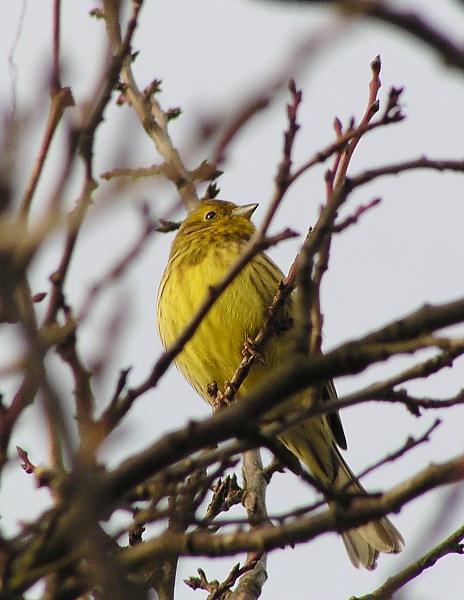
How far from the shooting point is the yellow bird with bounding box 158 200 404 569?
6.77 m

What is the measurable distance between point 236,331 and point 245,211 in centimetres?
166

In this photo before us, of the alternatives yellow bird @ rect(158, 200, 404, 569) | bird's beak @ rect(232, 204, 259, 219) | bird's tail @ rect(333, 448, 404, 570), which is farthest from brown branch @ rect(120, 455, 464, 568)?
bird's beak @ rect(232, 204, 259, 219)

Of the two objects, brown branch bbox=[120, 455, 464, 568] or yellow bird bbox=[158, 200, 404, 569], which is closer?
brown branch bbox=[120, 455, 464, 568]

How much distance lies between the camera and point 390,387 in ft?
9.29

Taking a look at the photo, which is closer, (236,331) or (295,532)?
(295,532)

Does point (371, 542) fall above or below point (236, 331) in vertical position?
below

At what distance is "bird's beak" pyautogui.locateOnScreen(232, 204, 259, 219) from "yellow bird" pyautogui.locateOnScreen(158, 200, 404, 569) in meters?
0.23

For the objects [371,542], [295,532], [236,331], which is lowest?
[295,532]

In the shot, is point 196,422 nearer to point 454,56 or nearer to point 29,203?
point 29,203

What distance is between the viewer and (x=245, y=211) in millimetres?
8109

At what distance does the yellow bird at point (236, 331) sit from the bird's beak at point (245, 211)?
23cm

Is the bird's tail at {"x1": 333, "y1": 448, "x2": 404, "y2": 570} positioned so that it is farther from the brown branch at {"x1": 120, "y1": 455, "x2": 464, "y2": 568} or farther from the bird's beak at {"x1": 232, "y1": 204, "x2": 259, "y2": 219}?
the brown branch at {"x1": 120, "y1": 455, "x2": 464, "y2": 568}

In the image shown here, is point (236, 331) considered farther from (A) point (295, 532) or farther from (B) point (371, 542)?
(A) point (295, 532)

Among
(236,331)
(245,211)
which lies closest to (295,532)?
(236,331)
